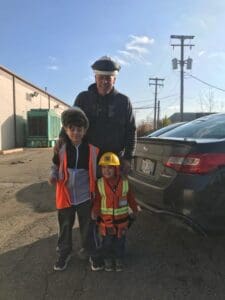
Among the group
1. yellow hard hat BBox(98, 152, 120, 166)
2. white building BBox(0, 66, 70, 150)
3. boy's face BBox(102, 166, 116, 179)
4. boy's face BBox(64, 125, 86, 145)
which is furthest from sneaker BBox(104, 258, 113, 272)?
white building BBox(0, 66, 70, 150)

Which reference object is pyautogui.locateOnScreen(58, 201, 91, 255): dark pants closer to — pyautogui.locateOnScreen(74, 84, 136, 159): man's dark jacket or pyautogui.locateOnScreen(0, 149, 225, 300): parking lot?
pyautogui.locateOnScreen(0, 149, 225, 300): parking lot

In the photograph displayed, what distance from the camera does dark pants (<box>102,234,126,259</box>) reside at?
3.67 meters

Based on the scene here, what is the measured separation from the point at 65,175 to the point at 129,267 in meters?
1.11

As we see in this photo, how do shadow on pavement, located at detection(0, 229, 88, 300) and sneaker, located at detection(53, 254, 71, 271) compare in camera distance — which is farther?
sneaker, located at detection(53, 254, 71, 271)

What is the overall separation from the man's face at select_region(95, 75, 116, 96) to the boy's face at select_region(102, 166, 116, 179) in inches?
28.3

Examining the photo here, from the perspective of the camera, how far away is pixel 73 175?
3557 millimetres

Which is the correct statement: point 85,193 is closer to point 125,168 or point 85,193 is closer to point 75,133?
point 125,168

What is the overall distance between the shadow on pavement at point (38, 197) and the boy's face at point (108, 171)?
8.73 feet

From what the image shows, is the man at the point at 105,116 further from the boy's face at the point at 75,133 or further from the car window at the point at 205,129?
the car window at the point at 205,129

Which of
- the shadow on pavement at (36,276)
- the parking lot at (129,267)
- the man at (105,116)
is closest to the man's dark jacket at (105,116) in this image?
the man at (105,116)

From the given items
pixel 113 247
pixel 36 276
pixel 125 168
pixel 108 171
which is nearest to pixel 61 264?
pixel 36 276

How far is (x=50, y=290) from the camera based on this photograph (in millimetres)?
3199

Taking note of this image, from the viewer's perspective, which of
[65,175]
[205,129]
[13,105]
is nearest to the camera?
[65,175]

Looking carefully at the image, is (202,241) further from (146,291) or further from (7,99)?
(7,99)
